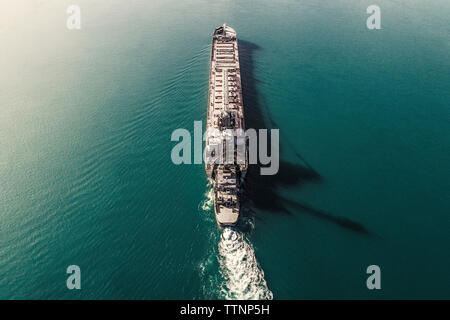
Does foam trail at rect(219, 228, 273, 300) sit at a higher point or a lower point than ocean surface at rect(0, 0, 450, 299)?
lower

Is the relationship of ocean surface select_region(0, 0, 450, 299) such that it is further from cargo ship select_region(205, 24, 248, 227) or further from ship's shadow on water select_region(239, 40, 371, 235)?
cargo ship select_region(205, 24, 248, 227)

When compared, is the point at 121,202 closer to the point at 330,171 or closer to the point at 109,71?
the point at 330,171

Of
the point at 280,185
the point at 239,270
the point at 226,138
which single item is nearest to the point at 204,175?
the point at 226,138

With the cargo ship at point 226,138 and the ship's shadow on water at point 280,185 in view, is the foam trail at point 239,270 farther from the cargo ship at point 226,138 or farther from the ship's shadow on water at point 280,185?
the ship's shadow on water at point 280,185

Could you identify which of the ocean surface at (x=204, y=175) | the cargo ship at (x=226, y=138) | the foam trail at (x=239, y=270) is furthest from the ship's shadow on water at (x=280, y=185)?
the foam trail at (x=239, y=270)

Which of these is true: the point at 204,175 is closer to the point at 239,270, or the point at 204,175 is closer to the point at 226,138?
the point at 226,138

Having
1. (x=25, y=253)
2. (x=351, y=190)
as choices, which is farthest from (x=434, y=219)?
(x=25, y=253)

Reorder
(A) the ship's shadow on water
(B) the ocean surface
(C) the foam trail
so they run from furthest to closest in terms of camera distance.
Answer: (A) the ship's shadow on water
(B) the ocean surface
(C) the foam trail

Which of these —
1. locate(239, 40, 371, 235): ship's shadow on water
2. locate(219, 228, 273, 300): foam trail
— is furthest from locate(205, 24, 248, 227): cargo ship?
locate(219, 228, 273, 300): foam trail
